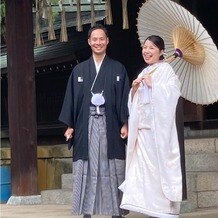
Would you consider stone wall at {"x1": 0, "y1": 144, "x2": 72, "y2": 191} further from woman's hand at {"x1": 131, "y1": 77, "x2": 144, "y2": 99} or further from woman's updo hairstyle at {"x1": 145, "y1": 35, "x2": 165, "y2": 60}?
woman's updo hairstyle at {"x1": 145, "y1": 35, "x2": 165, "y2": 60}

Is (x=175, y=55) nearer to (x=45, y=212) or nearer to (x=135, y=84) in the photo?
(x=135, y=84)

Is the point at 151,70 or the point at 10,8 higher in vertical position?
the point at 10,8

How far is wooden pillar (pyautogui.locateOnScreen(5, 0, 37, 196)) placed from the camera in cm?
976

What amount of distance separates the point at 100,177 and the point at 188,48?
141cm

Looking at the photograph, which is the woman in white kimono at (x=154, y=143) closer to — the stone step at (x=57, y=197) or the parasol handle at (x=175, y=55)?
the parasol handle at (x=175, y=55)

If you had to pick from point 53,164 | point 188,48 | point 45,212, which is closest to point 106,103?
point 188,48

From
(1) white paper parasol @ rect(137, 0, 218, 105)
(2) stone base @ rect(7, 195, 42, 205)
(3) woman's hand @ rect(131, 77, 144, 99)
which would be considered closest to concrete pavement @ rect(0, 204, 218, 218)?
(2) stone base @ rect(7, 195, 42, 205)

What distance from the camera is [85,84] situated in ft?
22.4

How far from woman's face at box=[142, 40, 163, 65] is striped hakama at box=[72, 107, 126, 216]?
2.27ft

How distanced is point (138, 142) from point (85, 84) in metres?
0.80

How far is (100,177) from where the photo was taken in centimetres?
680

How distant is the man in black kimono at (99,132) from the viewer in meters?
6.77

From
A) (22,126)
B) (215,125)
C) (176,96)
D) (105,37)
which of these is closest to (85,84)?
(105,37)

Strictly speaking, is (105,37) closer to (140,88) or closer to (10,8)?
(140,88)
